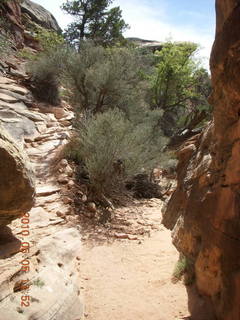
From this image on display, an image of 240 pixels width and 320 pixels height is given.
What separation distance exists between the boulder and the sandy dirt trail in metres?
1.52

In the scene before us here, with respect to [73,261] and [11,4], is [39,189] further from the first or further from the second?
[11,4]

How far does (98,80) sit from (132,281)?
319 inches

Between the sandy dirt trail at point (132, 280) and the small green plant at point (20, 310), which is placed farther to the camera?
the sandy dirt trail at point (132, 280)

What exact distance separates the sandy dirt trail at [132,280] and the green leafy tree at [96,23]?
1901 cm

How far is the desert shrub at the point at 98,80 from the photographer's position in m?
10.6

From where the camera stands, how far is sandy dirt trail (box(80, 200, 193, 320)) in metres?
3.38

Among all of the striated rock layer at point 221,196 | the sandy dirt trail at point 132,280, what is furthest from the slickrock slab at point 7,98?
the striated rock layer at point 221,196

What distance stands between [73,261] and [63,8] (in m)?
21.5

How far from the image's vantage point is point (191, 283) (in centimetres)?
369

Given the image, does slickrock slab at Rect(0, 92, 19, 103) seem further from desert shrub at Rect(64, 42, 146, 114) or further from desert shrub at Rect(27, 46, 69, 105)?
desert shrub at Rect(64, 42, 146, 114)

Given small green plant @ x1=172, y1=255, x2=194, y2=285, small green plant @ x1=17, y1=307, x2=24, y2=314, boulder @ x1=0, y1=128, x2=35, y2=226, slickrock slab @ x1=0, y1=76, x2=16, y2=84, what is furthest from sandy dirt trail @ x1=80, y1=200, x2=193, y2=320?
slickrock slab @ x1=0, y1=76, x2=16, y2=84

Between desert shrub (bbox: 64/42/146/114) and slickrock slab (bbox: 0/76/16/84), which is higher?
desert shrub (bbox: 64/42/146/114)

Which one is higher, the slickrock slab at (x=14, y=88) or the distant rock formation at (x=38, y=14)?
the distant rock formation at (x=38, y=14)

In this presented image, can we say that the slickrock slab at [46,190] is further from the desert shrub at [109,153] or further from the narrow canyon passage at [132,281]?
the narrow canyon passage at [132,281]
